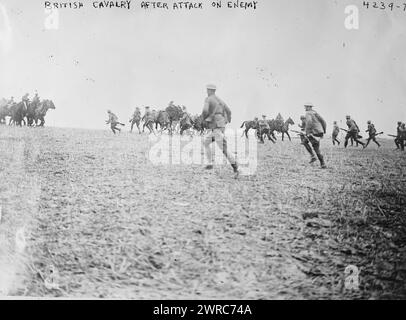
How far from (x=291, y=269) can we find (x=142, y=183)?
260 cm

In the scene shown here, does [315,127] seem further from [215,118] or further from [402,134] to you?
[215,118]

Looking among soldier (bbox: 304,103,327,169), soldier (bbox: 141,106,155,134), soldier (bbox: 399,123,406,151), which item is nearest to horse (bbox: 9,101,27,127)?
soldier (bbox: 141,106,155,134)

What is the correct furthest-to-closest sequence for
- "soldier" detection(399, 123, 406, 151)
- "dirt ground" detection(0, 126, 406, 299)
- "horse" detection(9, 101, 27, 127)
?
"horse" detection(9, 101, 27, 127), "soldier" detection(399, 123, 406, 151), "dirt ground" detection(0, 126, 406, 299)

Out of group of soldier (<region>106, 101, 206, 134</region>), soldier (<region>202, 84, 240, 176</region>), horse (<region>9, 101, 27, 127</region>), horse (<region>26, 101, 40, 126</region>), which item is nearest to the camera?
soldier (<region>202, 84, 240, 176</region>)

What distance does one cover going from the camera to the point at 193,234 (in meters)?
4.43

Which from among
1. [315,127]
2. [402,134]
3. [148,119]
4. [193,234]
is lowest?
[193,234]

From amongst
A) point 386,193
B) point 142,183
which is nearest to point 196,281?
point 142,183

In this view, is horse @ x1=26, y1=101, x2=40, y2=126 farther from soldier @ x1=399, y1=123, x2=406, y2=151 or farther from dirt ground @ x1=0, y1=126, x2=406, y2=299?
soldier @ x1=399, y1=123, x2=406, y2=151

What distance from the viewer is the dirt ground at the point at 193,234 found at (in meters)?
4.07

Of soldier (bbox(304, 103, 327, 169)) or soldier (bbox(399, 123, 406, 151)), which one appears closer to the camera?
soldier (bbox(399, 123, 406, 151))

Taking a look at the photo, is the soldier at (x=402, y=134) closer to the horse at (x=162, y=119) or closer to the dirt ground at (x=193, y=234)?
the dirt ground at (x=193, y=234)

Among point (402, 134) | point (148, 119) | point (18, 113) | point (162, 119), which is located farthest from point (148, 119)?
point (402, 134)

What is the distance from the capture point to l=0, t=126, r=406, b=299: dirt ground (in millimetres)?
4074
